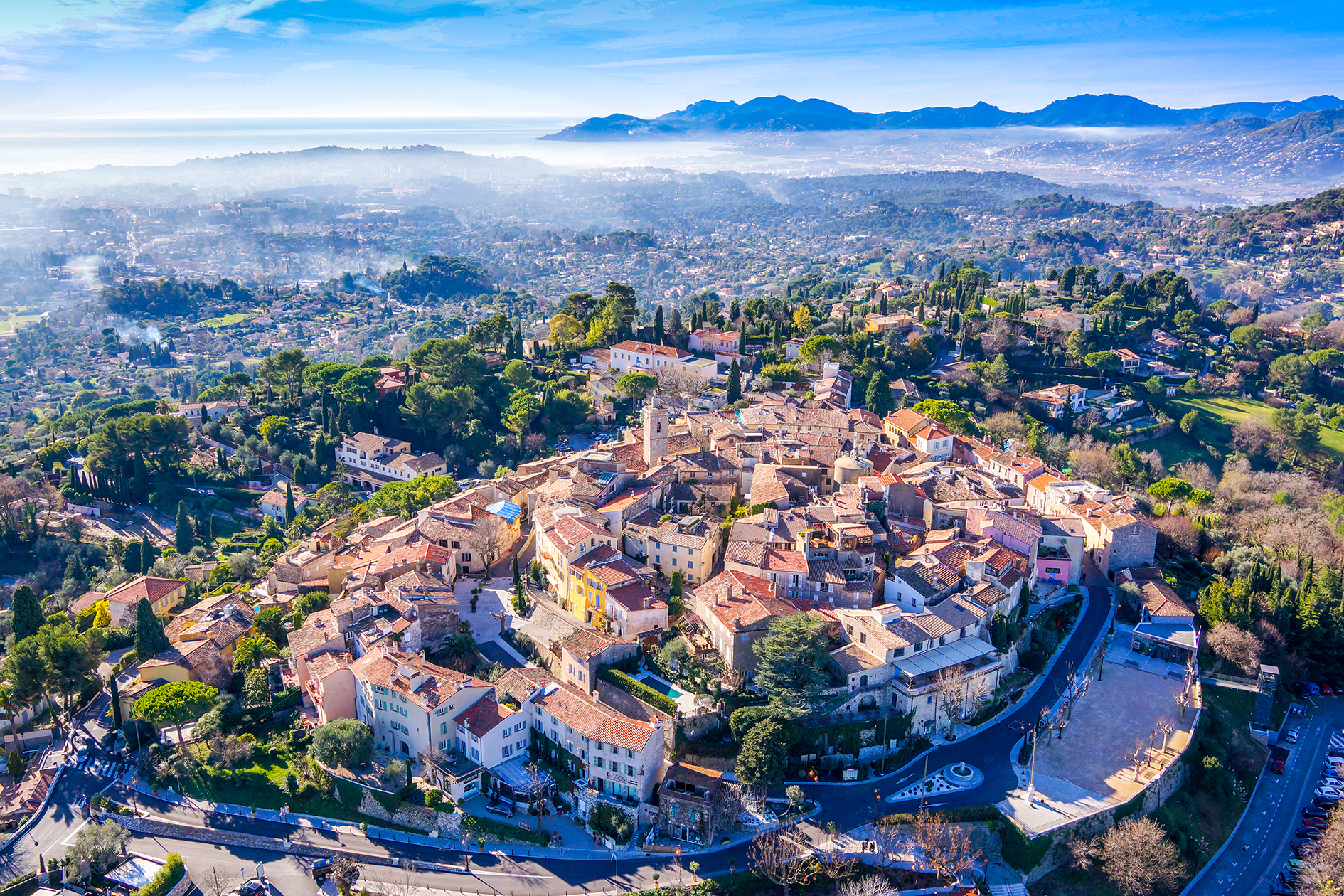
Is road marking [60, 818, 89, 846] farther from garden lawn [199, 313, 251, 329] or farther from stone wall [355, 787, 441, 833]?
garden lawn [199, 313, 251, 329]

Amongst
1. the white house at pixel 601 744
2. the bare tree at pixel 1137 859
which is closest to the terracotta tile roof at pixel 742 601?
the white house at pixel 601 744

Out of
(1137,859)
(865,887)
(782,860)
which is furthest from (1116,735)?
(782,860)

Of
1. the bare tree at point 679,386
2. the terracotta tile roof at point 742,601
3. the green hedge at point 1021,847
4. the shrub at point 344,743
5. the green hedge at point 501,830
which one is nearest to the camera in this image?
the green hedge at point 1021,847

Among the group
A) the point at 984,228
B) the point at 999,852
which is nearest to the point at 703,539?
the point at 999,852

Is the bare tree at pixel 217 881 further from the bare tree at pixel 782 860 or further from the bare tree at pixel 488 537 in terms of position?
the bare tree at pixel 488 537

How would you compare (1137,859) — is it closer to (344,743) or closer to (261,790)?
(344,743)

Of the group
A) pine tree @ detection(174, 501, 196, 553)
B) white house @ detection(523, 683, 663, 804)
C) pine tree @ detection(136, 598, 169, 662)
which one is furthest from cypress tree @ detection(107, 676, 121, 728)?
pine tree @ detection(174, 501, 196, 553)
